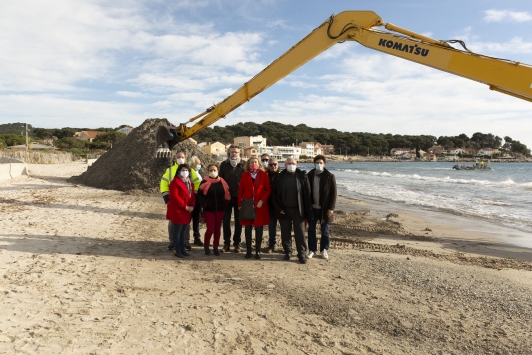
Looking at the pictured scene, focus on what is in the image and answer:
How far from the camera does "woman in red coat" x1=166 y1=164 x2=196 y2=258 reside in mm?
6438

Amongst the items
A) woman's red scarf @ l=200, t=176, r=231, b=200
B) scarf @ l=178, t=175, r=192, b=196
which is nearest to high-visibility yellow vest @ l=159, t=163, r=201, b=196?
scarf @ l=178, t=175, r=192, b=196

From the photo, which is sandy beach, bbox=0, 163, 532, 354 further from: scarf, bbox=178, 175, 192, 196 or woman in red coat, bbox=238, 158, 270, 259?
scarf, bbox=178, 175, 192, 196

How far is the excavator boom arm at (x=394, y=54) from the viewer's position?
6.59 meters

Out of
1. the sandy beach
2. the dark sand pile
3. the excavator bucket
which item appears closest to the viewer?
the sandy beach

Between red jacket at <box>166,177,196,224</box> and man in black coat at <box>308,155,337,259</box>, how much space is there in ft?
7.65

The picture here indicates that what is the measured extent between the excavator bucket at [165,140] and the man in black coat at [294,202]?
32.8 feet

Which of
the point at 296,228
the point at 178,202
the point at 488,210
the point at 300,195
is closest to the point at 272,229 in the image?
the point at 296,228

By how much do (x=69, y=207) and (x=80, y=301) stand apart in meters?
8.03

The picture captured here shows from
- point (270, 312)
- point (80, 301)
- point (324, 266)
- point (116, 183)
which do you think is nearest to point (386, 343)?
point (270, 312)

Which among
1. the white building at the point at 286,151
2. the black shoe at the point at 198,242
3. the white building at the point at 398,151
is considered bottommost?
the black shoe at the point at 198,242

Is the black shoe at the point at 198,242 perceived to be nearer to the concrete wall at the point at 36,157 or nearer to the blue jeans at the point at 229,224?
the blue jeans at the point at 229,224

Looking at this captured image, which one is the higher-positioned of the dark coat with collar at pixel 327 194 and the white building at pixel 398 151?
the white building at pixel 398 151

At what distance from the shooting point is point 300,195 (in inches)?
250

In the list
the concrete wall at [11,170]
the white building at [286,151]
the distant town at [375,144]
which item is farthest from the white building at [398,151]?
the concrete wall at [11,170]
